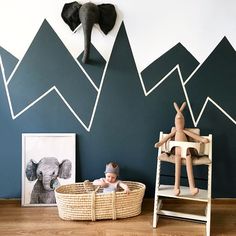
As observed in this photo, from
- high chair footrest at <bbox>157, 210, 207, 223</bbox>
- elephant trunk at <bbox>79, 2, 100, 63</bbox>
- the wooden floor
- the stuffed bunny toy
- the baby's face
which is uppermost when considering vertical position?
elephant trunk at <bbox>79, 2, 100, 63</bbox>

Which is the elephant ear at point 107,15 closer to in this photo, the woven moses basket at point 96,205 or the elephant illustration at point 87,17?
the elephant illustration at point 87,17

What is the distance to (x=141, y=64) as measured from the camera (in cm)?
232

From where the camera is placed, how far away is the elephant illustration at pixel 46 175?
233cm

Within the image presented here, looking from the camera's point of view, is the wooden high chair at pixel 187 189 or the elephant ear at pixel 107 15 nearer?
the wooden high chair at pixel 187 189

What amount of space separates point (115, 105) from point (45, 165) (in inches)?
25.1

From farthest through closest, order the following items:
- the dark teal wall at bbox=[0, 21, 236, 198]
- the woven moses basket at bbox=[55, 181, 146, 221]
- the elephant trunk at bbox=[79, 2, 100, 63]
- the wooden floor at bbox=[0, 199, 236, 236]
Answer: the dark teal wall at bbox=[0, 21, 236, 198]
the elephant trunk at bbox=[79, 2, 100, 63]
the woven moses basket at bbox=[55, 181, 146, 221]
the wooden floor at bbox=[0, 199, 236, 236]

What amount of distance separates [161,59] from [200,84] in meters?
0.32

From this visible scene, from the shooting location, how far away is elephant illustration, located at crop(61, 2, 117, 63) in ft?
7.14

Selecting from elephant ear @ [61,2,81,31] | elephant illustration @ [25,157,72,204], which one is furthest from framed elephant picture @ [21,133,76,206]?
elephant ear @ [61,2,81,31]

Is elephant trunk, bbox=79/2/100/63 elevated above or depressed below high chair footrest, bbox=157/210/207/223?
above

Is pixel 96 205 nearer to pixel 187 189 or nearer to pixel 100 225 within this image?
pixel 100 225

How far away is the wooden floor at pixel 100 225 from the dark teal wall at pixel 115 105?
0.21 m

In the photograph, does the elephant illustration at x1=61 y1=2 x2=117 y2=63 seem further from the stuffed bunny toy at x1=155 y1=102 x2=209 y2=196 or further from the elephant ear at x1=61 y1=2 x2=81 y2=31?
the stuffed bunny toy at x1=155 y1=102 x2=209 y2=196

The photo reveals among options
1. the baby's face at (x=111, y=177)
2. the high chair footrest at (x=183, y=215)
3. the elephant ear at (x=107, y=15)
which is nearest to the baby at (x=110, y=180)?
the baby's face at (x=111, y=177)
